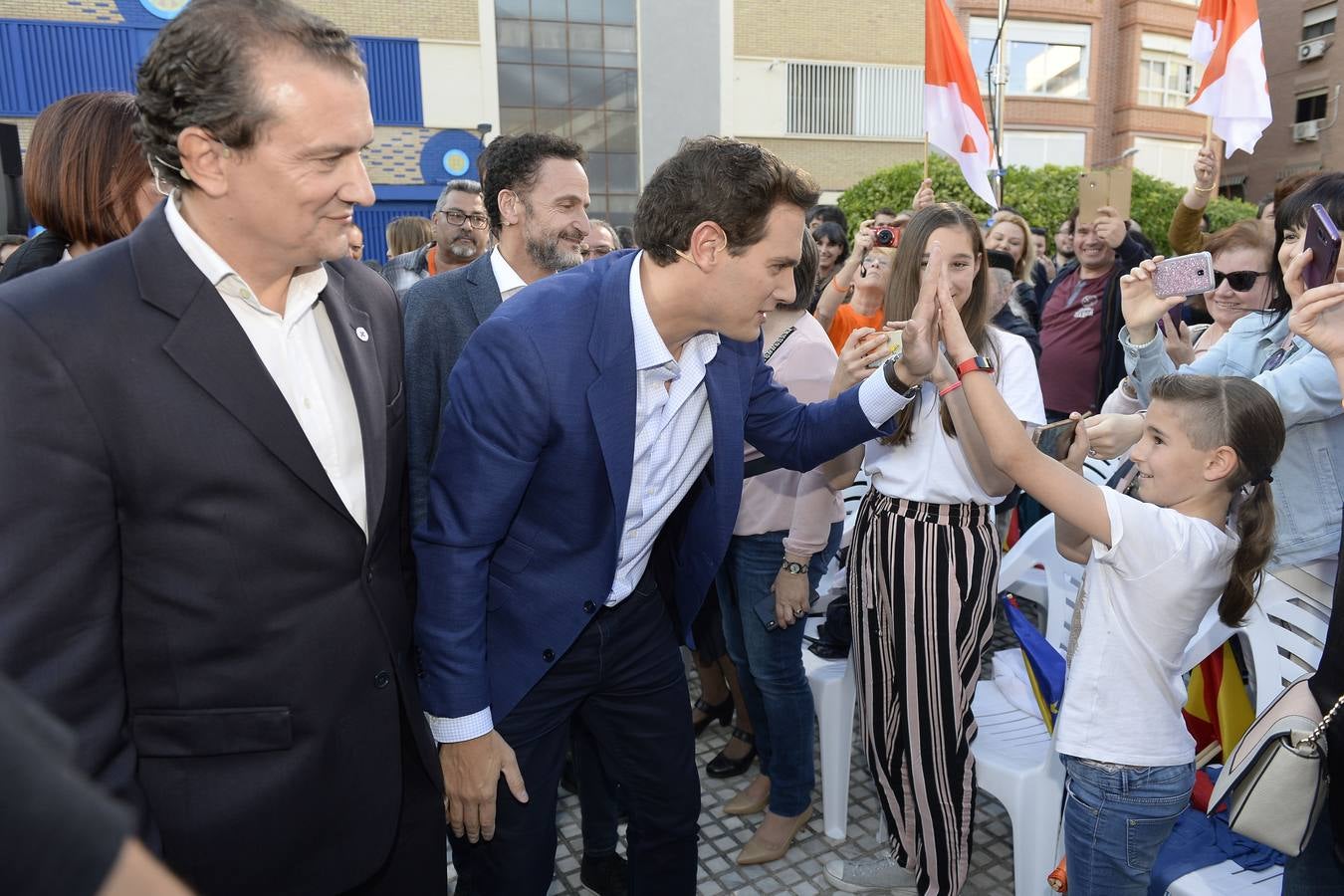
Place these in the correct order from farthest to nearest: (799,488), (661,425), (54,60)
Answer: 1. (54,60)
2. (799,488)
3. (661,425)

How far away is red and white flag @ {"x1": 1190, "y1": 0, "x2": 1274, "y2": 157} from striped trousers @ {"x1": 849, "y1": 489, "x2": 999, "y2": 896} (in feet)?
10.9

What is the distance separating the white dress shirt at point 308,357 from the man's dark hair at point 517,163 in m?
1.57

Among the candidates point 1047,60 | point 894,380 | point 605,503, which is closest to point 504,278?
point 605,503

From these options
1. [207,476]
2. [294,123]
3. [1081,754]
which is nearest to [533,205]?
[294,123]

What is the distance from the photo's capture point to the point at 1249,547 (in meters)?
2.02

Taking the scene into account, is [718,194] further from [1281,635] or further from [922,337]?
[1281,635]

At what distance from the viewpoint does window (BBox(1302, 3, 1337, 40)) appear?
92.9 feet

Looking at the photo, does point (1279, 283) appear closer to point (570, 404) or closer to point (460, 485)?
point (570, 404)

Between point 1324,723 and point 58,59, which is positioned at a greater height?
point 58,59

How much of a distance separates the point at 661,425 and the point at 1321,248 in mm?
1730

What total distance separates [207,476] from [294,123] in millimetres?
579

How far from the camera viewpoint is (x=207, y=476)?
4.58 ft

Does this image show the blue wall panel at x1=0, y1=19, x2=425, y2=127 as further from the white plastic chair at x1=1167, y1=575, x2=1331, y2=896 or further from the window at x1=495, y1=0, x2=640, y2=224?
the white plastic chair at x1=1167, y1=575, x2=1331, y2=896

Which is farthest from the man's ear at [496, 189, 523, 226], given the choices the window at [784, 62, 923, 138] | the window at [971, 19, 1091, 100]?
the window at [971, 19, 1091, 100]
